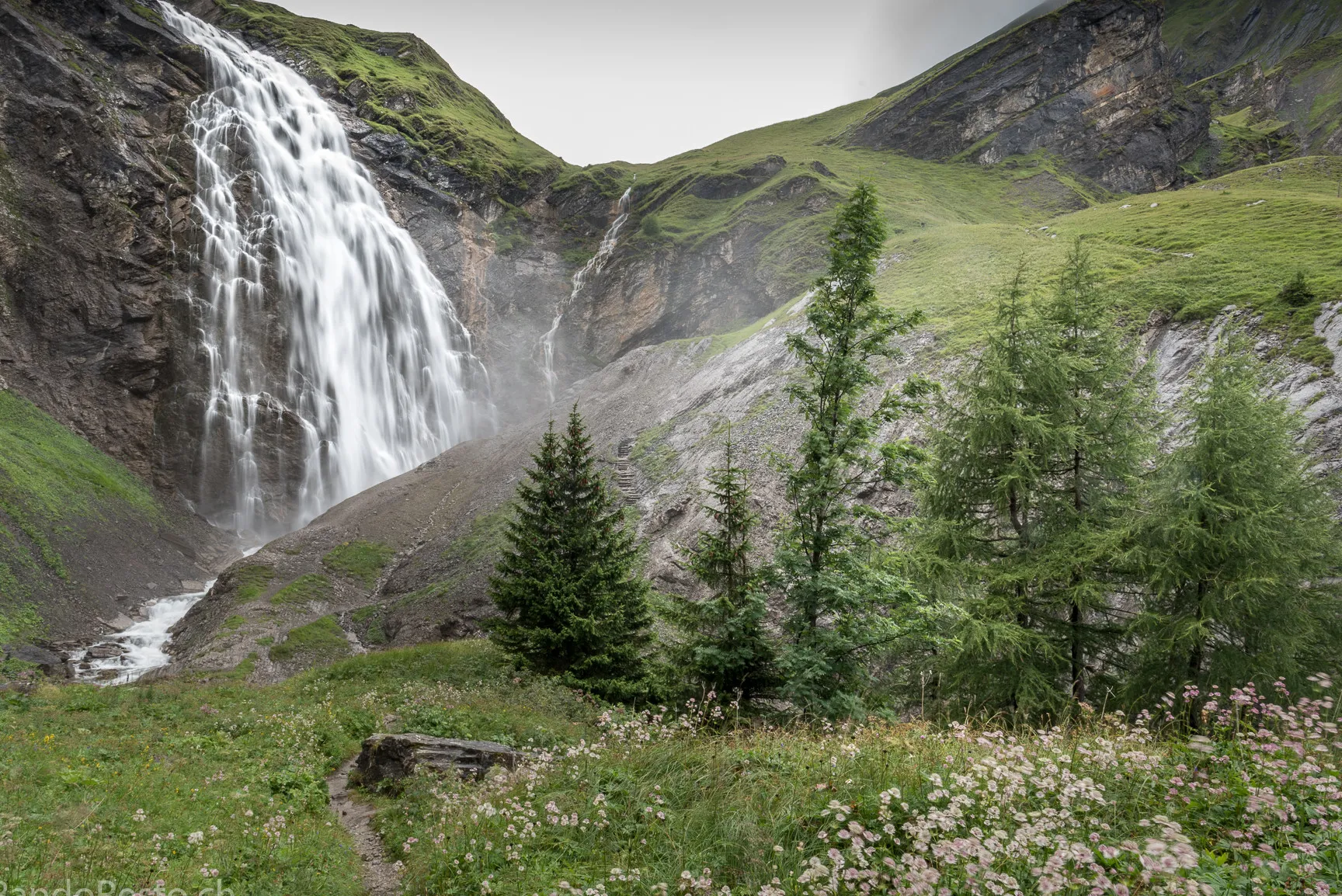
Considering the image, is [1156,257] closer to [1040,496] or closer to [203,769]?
[1040,496]

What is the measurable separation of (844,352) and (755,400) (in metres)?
24.9

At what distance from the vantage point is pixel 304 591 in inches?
1394

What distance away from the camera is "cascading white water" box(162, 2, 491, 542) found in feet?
172

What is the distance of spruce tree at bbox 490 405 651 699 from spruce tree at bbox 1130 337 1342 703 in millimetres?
10126

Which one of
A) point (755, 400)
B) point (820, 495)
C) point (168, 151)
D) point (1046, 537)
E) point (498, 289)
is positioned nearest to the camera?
point (820, 495)

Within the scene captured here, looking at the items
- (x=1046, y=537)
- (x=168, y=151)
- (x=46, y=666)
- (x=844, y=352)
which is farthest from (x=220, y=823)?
(x=168, y=151)

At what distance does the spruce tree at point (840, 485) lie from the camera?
10.2 meters

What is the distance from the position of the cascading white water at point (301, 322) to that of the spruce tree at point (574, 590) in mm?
43362

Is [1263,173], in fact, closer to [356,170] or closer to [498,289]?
[498,289]

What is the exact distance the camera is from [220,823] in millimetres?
7238

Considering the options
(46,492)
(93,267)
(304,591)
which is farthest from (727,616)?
(93,267)

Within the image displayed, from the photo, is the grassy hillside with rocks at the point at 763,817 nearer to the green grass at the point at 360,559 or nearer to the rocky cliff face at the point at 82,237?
the green grass at the point at 360,559

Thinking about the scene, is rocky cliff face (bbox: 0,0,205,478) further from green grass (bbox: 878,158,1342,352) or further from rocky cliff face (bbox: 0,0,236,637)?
green grass (bbox: 878,158,1342,352)

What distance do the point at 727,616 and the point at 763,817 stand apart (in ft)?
21.5
